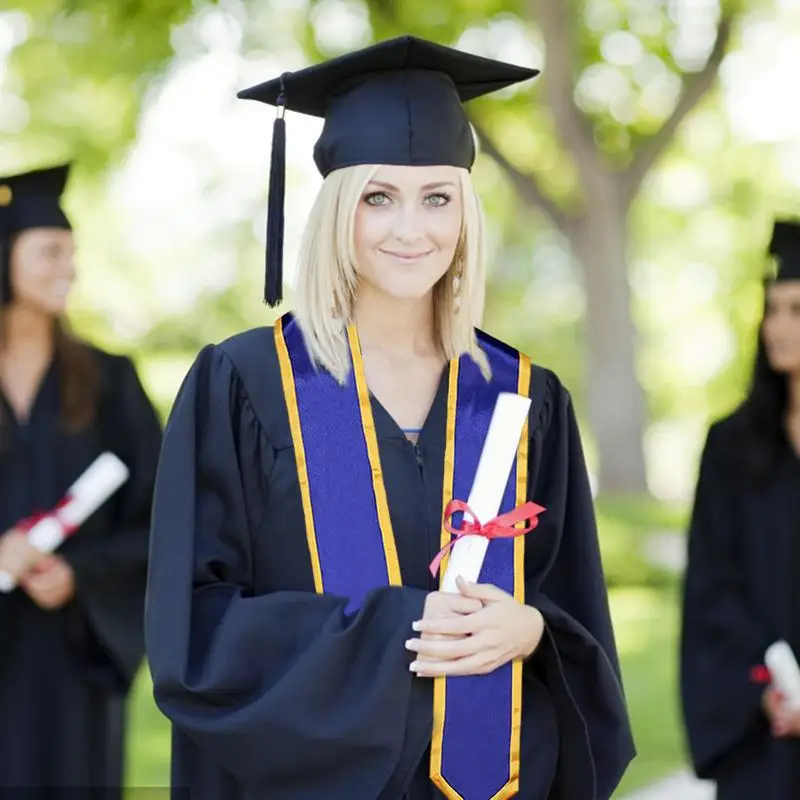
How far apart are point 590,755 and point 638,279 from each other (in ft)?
77.6

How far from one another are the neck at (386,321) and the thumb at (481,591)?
0.51 meters

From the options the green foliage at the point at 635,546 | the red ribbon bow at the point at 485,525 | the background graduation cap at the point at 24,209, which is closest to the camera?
the red ribbon bow at the point at 485,525

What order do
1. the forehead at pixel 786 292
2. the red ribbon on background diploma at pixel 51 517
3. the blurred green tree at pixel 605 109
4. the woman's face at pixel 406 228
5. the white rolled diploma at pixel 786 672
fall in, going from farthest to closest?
the blurred green tree at pixel 605 109 → the forehead at pixel 786 292 → the red ribbon on background diploma at pixel 51 517 → the white rolled diploma at pixel 786 672 → the woman's face at pixel 406 228

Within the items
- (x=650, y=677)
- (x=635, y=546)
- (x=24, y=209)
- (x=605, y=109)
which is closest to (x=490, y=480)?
(x=24, y=209)

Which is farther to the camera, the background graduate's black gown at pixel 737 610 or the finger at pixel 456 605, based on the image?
the background graduate's black gown at pixel 737 610

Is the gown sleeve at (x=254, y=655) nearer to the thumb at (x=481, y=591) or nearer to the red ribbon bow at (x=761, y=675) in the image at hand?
the thumb at (x=481, y=591)

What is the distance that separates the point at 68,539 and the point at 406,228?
89.9 inches

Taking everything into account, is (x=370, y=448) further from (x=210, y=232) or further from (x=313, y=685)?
(x=210, y=232)

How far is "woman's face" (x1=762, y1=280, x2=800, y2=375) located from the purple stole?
184cm

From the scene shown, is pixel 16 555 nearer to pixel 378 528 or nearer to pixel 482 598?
pixel 378 528

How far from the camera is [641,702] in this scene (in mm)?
8094

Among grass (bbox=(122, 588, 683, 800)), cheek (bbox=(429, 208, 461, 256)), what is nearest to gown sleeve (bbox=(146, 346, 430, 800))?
cheek (bbox=(429, 208, 461, 256))

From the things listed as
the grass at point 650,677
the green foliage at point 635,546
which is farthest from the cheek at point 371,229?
the green foliage at point 635,546

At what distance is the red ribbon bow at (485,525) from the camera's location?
→ 2377 millimetres
